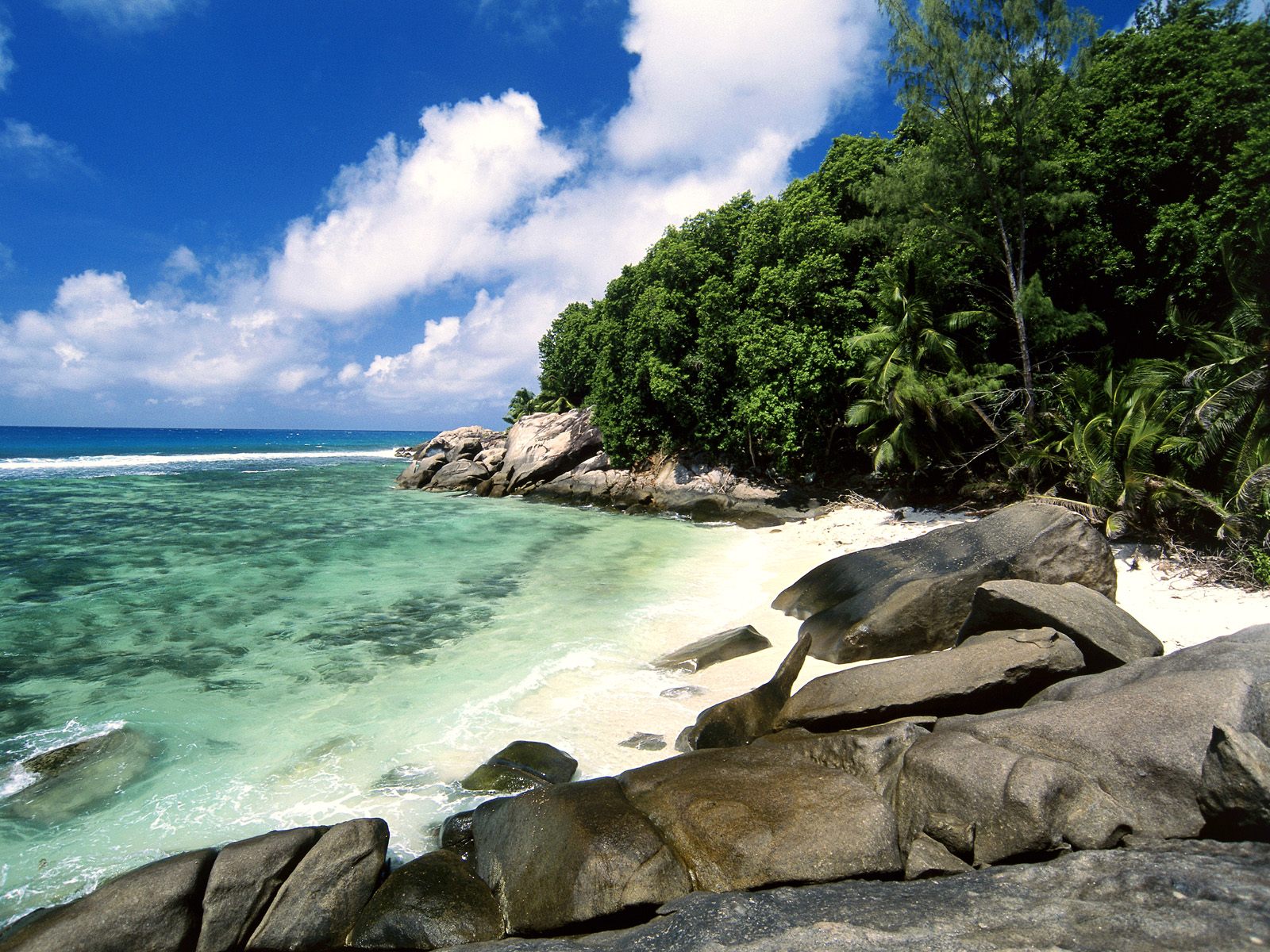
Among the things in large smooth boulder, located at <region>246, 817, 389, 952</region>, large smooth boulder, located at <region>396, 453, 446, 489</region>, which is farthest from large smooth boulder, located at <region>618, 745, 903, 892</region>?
large smooth boulder, located at <region>396, 453, 446, 489</region>

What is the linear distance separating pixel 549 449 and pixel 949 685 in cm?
2808

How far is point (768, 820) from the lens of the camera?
4.30 m

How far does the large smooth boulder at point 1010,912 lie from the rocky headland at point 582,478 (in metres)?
17.8

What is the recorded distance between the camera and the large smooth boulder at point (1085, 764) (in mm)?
3879

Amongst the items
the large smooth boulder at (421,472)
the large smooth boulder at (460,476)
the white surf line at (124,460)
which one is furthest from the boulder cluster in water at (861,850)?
the white surf line at (124,460)

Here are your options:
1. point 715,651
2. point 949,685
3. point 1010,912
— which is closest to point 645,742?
point 715,651

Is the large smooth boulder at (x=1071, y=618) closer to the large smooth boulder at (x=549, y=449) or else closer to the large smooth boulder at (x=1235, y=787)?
the large smooth boulder at (x=1235, y=787)

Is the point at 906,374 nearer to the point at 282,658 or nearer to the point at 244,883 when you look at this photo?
the point at 282,658

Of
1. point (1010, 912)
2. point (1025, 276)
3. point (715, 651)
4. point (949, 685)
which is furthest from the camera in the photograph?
point (1025, 276)

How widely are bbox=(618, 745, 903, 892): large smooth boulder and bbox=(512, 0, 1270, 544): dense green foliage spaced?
10.4m

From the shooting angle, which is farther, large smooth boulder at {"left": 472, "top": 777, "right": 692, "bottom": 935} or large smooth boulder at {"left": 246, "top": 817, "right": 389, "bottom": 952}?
large smooth boulder at {"left": 246, "top": 817, "right": 389, "bottom": 952}

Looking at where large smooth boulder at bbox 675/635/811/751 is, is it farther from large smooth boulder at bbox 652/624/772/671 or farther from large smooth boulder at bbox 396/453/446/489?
large smooth boulder at bbox 396/453/446/489

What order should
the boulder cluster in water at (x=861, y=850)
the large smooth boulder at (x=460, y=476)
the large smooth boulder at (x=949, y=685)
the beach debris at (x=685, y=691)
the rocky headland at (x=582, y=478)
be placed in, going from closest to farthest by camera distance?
the boulder cluster in water at (x=861, y=850) → the large smooth boulder at (x=949, y=685) → the beach debris at (x=685, y=691) → the rocky headland at (x=582, y=478) → the large smooth boulder at (x=460, y=476)

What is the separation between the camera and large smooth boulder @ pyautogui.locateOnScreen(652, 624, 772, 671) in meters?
8.63
